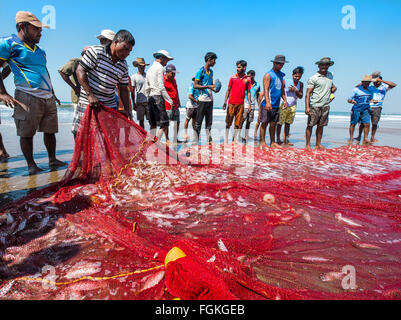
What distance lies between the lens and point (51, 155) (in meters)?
4.73

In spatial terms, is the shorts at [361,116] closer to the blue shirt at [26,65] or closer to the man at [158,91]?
the man at [158,91]

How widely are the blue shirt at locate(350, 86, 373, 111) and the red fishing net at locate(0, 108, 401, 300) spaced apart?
17.0 feet

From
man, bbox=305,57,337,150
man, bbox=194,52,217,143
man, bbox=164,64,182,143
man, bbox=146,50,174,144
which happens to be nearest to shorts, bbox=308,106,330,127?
man, bbox=305,57,337,150

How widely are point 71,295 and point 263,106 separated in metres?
7.01

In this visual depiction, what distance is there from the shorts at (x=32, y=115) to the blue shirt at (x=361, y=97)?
9569 millimetres

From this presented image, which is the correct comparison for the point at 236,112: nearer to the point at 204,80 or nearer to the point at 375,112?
the point at 204,80

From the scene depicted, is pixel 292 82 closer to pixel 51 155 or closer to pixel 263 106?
pixel 263 106

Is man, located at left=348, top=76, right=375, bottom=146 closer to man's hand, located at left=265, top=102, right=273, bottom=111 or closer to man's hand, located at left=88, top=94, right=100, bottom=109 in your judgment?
man's hand, located at left=265, top=102, right=273, bottom=111

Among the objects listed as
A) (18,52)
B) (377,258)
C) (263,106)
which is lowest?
(377,258)

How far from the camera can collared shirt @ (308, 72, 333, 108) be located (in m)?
7.04

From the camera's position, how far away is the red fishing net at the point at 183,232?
1.56 m

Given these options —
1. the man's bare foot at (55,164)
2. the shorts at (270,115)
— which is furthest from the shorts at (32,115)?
the shorts at (270,115)

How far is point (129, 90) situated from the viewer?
6457 millimetres
